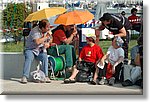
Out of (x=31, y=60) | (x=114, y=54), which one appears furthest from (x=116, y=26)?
(x=31, y=60)

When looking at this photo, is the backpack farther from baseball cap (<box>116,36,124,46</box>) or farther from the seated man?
the seated man

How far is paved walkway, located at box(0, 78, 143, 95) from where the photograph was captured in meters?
6.87

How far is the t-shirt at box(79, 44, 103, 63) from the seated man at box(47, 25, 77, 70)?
0.30 meters

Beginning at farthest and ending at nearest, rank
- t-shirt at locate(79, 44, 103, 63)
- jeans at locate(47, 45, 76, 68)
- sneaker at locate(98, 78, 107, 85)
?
jeans at locate(47, 45, 76, 68), t-shirt at locate(79, 44, 103, 63), sneaker at locate(98, 78, 107, 85)

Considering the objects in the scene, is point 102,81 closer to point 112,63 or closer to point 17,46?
point 112,63

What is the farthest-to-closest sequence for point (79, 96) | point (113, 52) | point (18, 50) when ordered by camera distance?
point (18, 50) < point (113, 52) < point (79, 96)

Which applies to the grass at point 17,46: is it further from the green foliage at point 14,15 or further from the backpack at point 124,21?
the green foliage at point 14,15

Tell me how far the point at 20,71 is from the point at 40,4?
124 cm

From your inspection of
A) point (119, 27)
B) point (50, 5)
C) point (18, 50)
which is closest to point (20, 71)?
point (18, 50)

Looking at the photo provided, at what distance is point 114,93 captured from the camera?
677cm

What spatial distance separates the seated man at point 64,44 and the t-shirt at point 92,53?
0.30 m

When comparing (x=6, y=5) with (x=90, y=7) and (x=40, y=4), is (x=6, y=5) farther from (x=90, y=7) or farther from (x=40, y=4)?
(x=90, y=7)

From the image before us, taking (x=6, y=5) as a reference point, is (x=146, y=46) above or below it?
below

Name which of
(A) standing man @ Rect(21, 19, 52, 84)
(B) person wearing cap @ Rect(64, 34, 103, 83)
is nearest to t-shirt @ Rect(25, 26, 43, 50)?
(A) standing man @ Rect(21, 19, 52, 84)
